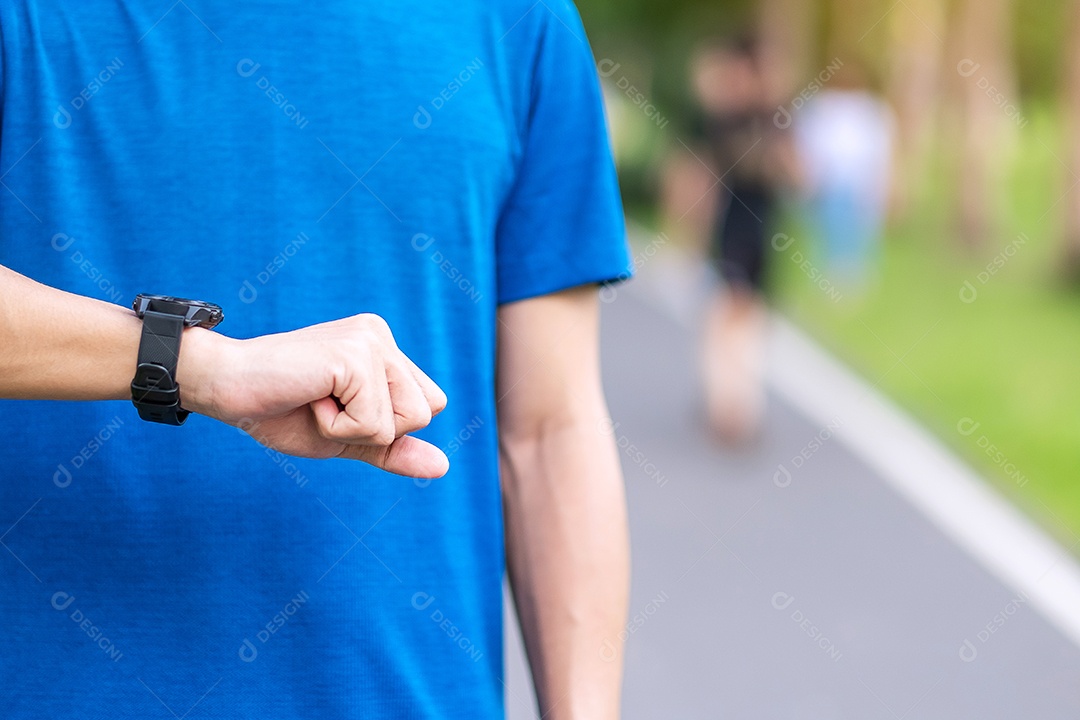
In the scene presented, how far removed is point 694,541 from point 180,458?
16.5 ft

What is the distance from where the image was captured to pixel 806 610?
18.4ft

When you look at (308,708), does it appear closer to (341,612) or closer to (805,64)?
(341,612)

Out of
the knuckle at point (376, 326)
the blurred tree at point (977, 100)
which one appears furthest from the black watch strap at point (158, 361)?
the blurred tree at point (977, 100)

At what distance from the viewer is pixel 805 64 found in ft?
86.1

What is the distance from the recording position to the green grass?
27.4 feet

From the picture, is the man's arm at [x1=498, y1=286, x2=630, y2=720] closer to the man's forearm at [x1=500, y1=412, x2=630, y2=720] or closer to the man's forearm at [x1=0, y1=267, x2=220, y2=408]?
the man's forearm at [x1=500, y1=412, x2=630, y2=720]

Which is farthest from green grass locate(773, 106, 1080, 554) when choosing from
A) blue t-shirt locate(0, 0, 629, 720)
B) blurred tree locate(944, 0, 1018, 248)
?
blue t-shirt locate(0, 0, 629, 720)

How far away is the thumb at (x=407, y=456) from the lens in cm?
138

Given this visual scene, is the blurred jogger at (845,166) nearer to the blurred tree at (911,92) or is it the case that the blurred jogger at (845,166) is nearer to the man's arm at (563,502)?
the blurred tree at (911,92)

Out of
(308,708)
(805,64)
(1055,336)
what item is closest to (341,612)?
(308,708)

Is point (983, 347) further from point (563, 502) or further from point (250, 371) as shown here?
point (250, 371)

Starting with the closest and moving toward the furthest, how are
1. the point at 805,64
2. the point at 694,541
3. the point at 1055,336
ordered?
the point at 694,541 → the point at 1055,336 → the point at 805,64

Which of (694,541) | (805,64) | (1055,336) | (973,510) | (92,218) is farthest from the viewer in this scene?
(805,64)

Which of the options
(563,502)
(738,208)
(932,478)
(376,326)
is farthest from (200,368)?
(738,208)
